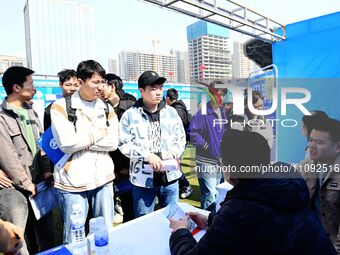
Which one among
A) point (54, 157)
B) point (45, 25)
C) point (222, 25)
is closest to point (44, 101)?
point (222, 25)

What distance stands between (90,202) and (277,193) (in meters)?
1.34

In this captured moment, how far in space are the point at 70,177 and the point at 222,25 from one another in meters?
4.45

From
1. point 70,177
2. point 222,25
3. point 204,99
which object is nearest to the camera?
point 70,177

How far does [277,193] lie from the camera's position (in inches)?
34.9

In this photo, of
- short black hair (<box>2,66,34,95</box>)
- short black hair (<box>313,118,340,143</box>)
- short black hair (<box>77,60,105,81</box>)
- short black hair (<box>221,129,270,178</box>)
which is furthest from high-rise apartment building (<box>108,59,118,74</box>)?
short black hair (<box>221,129,270,178</box>)

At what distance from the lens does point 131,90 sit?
9344 mm

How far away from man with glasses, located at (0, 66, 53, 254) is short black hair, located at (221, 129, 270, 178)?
151 cm

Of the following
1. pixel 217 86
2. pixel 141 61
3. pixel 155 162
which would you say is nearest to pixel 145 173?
pixel 155 162

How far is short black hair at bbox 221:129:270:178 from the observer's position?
95 centimetres

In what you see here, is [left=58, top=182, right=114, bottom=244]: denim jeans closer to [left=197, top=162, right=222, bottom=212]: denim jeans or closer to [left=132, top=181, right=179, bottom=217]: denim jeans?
[left=132, top=181, right=179, bottom=217]: denim jeans

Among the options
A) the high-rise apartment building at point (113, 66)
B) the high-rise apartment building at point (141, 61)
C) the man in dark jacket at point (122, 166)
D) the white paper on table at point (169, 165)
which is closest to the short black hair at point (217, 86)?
the man in dark jacket at point (122, 166)

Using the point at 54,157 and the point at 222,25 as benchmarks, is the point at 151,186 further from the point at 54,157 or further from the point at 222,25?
the point at 222,25

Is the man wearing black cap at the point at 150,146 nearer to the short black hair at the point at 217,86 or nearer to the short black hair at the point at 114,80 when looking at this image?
the short black hair at the point at 114,80

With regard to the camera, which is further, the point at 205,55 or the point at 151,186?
the point at 205,55
